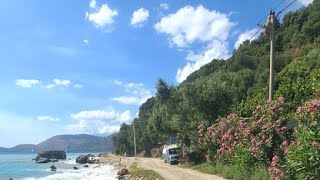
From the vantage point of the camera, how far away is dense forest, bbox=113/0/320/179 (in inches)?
732

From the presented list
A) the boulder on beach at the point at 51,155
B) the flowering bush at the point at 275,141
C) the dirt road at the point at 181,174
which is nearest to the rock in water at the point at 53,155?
→ the boulder on beach at the point at 51,155

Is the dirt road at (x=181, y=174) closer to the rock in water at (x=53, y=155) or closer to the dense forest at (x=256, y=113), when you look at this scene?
the dense forest at (x=256, y=113)

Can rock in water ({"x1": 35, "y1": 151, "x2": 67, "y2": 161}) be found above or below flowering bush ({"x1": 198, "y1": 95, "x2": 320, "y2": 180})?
above

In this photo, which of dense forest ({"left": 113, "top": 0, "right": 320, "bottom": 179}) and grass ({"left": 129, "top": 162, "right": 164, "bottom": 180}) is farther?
grass ({"left": 129, "top": 162, "right": 164, "bottom": 180})

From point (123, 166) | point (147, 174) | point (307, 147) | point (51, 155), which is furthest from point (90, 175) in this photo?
point (51, 155)

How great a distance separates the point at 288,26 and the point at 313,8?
6.63 meters

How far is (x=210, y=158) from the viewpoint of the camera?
121 feet

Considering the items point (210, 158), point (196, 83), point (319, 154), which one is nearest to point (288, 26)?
point (196, 83)

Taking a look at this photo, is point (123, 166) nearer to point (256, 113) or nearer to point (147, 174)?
point (147, 174)

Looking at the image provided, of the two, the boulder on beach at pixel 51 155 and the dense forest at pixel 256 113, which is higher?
the boulder on beach at pixel 51 155

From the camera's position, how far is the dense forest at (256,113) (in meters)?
18.6

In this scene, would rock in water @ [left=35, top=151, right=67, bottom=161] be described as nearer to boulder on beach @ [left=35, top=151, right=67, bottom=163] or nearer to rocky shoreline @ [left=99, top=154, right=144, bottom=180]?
boulder on beach @ [left=35, top=151, right=67, bottom=163]

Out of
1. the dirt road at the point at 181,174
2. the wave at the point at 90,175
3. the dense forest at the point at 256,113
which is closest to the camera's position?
the dense forest at the point at 256,113

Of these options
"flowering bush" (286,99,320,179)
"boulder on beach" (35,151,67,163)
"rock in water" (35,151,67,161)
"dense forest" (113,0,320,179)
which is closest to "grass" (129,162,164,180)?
"dense forest" (113,0,320,179)
